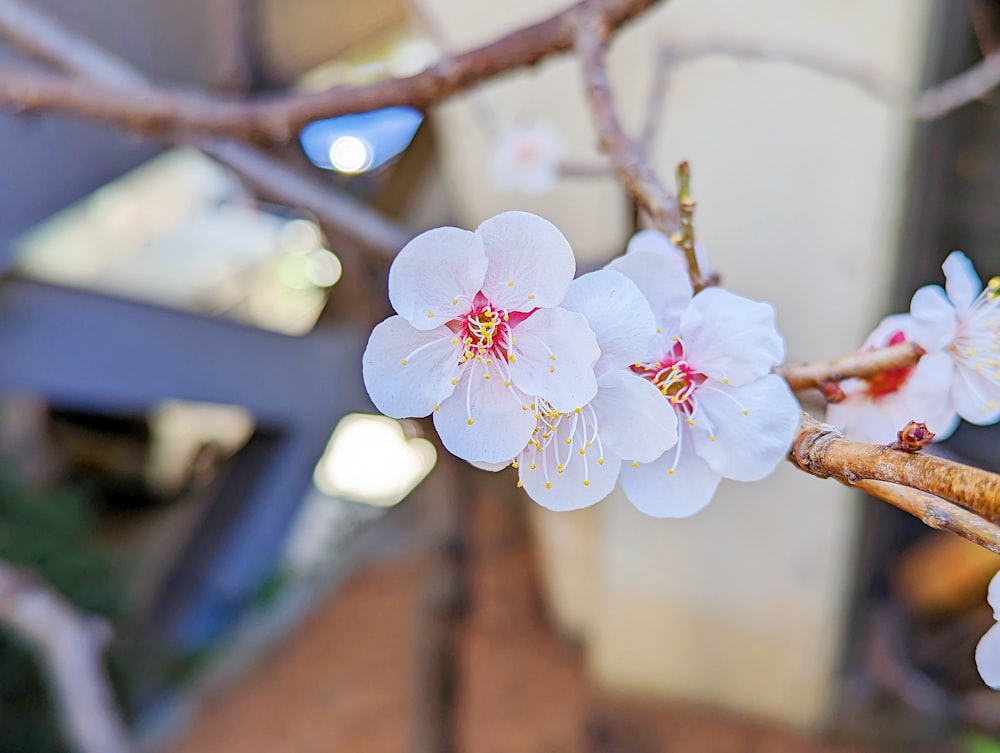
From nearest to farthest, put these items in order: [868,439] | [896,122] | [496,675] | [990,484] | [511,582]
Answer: [990,484] → [868,439] → [896,122] → [496,675] → [511,582]

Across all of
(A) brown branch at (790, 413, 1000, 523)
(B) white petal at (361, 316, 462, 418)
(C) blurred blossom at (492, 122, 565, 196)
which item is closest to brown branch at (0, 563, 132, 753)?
(B) white petal at (361, 316, 462, 418)

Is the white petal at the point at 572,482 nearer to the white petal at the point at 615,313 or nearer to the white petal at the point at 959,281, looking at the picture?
the white petal at the point at 615,313

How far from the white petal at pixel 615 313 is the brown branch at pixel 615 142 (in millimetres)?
99

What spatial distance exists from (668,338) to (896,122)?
3.11 ft

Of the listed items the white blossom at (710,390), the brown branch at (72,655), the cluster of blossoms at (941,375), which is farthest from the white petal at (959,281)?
the brown branch at (72,655)

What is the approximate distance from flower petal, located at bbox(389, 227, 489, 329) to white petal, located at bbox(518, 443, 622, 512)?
74mm

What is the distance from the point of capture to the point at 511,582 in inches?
74.8

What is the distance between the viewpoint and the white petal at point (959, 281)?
35 cm

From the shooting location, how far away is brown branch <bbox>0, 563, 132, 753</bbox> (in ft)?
2.60

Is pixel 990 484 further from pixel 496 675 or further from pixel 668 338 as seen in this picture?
pixel 496 675

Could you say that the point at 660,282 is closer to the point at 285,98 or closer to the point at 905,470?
the point at 905,470

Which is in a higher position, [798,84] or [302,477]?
[798,84]

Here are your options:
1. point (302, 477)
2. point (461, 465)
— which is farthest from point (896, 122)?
point (302, 477)

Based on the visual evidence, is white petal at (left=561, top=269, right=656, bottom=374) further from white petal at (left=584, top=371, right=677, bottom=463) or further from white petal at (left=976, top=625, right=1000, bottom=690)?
white petal at (left=976, top=625, right=1000, bottom=690)
